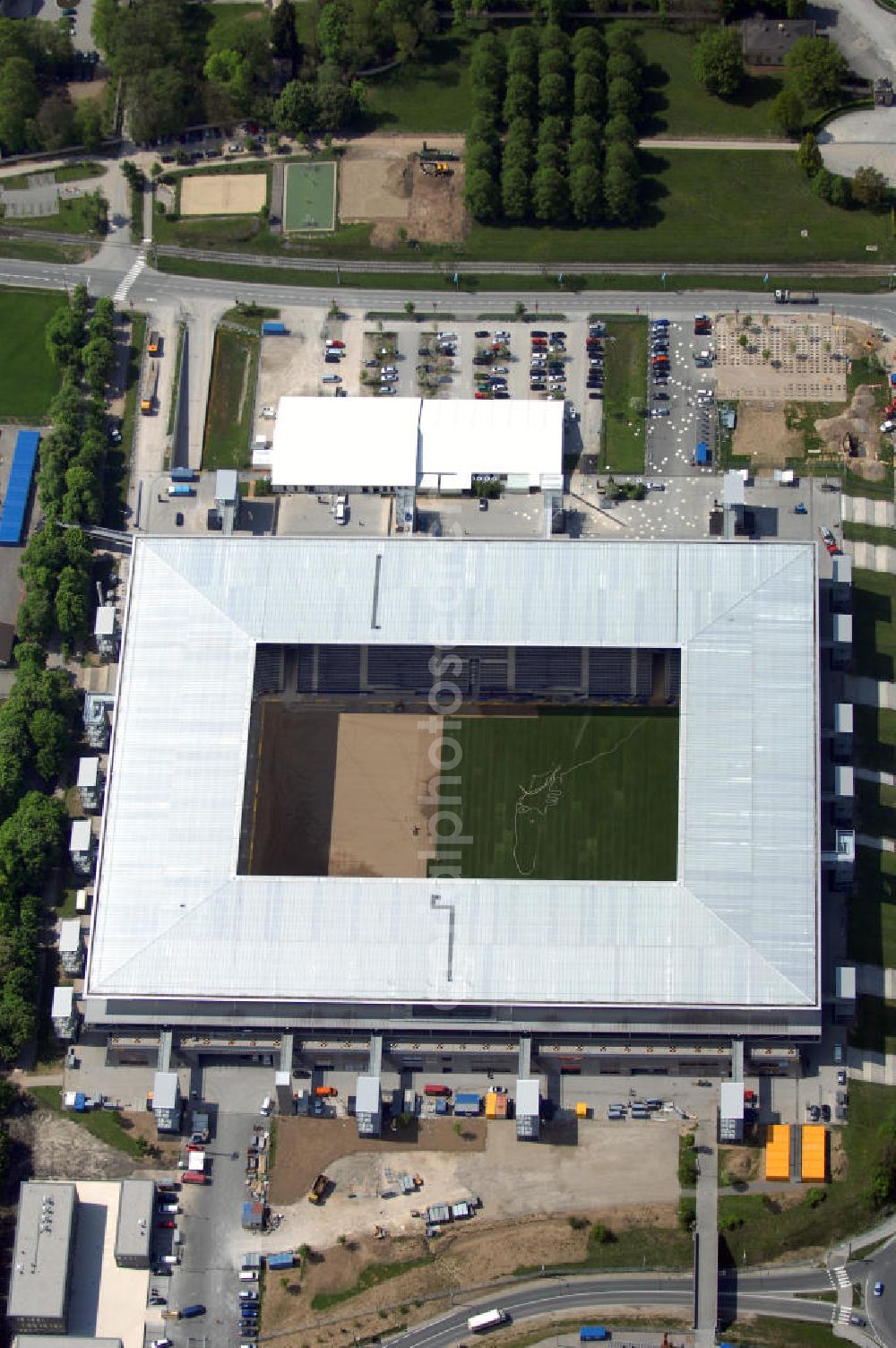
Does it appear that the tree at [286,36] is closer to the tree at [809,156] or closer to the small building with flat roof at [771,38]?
the small building with flat roof at [771,38]

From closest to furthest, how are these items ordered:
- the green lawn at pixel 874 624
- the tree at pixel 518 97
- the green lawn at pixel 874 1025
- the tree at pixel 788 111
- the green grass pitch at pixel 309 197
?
the green lawn at pixel 874 1025 → the green lawn at pixel 874 624 → the tree at pixel 788 111 → the tree at pixel 518 97 → the green grass pitch at pixel 309 197

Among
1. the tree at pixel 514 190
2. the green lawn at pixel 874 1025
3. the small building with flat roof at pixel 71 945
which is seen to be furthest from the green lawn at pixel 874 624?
the small building with flat roof at pixel 71 945

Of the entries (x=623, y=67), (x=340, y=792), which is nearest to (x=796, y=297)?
(x=623, y=67)

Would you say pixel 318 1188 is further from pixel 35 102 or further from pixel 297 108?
pixel 35 102

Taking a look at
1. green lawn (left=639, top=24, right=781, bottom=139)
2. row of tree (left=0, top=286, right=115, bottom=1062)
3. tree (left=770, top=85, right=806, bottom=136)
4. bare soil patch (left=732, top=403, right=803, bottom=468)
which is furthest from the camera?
green lawn (left=639, top=24, right=781, bottom=139)

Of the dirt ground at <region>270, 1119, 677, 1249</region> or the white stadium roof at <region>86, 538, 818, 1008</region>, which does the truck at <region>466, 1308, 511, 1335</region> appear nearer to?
the dirt ground at <region>270, 1119, 677, 1249</region>

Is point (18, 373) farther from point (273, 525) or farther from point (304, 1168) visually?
point (304, 1168)

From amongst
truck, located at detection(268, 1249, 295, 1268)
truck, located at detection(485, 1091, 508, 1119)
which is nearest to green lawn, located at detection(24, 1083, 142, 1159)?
truck, located at detection(268, 1249, 295, 1268)
